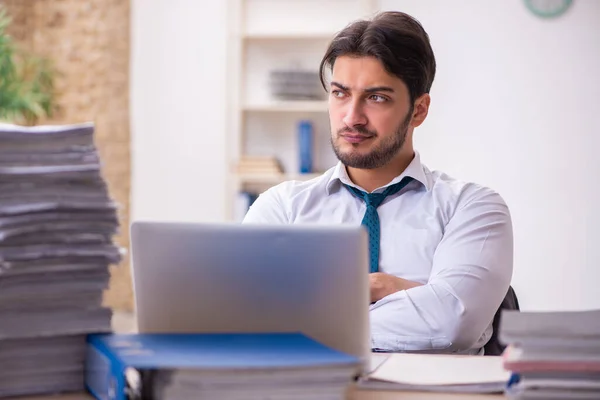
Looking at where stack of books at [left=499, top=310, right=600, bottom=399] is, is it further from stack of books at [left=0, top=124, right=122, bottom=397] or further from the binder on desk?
stack of books at [left=0, top=124, right=122, bottom=397]

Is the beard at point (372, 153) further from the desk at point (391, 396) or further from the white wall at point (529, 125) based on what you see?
the white wall at point (529, 125)

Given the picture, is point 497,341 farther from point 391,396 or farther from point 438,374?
point 391,396

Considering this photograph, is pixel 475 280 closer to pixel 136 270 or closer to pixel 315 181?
pixel 315 181

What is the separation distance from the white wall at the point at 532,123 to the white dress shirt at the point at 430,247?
296 centimetres

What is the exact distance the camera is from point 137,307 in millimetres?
1348

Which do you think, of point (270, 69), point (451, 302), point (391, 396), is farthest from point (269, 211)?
point (270, 69)

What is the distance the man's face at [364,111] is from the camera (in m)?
2.36

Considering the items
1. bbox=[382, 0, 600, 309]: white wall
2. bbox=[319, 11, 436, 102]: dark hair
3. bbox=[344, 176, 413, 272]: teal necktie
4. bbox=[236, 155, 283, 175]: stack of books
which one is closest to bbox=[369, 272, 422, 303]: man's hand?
bbox=[344, 176, 413, 272]: teal necktie

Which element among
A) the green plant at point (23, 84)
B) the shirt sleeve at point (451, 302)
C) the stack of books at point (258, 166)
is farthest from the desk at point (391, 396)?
the green plant at point (23, 84)

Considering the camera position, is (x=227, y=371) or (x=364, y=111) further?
(x=364, y=111)

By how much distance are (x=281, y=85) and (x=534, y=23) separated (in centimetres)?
153

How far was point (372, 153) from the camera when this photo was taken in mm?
2383

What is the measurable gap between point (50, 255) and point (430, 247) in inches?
47.9

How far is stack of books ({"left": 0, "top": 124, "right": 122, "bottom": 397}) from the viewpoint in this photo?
4.19 feet
